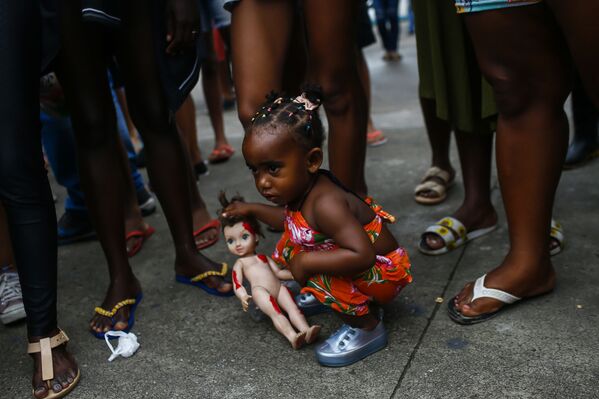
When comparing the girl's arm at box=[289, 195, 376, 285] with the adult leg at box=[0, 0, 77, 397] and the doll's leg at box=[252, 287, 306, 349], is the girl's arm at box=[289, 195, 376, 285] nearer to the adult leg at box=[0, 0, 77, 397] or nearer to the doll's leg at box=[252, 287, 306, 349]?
the doll's leg at box=[252, 287, 306, 349]

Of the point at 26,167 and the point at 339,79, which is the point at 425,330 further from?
the point at 26,167

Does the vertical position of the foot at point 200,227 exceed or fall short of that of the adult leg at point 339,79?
it falls short

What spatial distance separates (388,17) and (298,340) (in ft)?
24.6

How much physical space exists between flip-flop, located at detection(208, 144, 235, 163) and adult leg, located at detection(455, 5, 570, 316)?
268 cm

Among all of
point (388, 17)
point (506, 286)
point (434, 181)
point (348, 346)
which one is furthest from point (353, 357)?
point (388, 17)

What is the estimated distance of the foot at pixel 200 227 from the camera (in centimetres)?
302

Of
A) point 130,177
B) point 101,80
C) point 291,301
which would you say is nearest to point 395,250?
point 291,301

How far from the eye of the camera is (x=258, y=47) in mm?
2238

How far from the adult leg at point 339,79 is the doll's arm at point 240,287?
56 cm

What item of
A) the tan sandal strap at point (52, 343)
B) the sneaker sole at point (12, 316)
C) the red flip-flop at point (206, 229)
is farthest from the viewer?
the red flip-flop at point (206, 229)

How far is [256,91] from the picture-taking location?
2.26m

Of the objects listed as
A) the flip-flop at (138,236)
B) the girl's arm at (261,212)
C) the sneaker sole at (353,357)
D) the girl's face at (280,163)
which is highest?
the girl's face at (280,163)

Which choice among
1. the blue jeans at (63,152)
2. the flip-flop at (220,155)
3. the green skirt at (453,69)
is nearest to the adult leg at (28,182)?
the blue jeans at (63,152)

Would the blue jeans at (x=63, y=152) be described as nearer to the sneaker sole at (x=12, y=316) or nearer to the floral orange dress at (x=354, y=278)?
the sneaker sole at (x=12, y=316)
